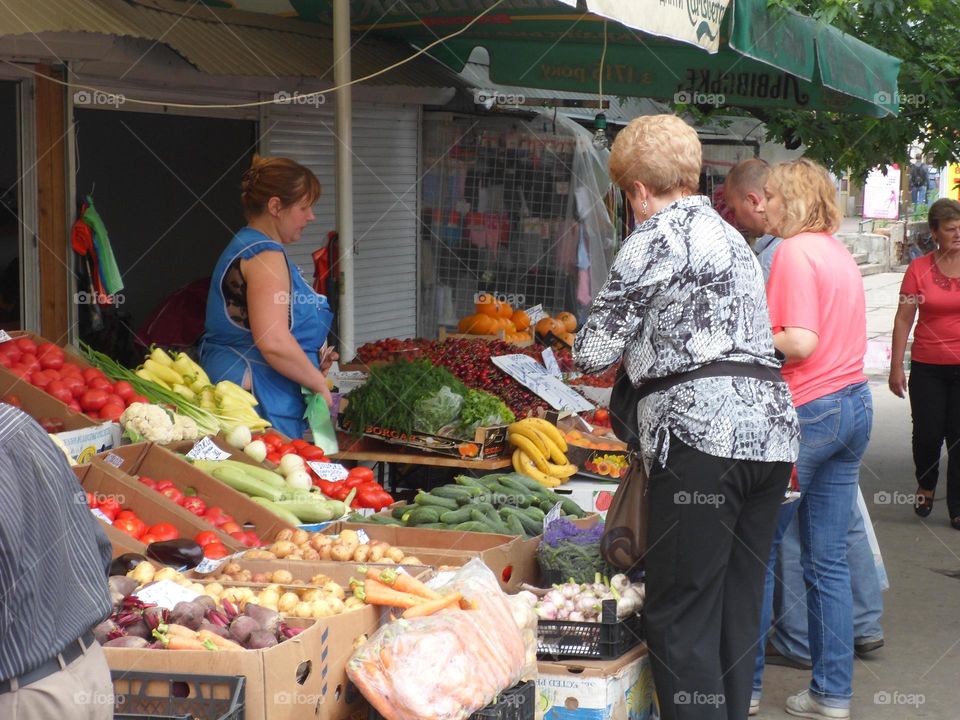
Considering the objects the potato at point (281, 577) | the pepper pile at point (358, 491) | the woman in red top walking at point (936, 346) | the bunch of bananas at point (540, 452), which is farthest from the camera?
the woman in red top walking at point (936, 346)

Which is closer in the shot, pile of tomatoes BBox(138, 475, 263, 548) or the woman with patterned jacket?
the woman with patterned jacket

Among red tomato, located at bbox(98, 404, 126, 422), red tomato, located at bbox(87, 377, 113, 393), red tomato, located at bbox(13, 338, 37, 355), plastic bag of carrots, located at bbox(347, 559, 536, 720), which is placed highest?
red tomato, located at bbox(13, 338, 37, 355)

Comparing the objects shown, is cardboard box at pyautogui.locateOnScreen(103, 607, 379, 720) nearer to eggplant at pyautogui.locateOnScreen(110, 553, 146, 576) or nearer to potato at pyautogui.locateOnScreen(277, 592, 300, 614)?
potato at pyautogui.locateOnScreen(277, 592, 300, 614)

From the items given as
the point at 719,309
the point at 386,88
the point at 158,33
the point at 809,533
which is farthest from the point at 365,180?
the point at 719,309

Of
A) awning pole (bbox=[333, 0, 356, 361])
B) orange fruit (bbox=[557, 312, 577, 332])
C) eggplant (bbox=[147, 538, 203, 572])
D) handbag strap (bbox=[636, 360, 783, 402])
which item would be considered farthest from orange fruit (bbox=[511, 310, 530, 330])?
handbag strap (bbox=[636, 360, 783, 402])

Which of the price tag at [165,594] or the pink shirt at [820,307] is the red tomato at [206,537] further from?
the pink shirt at [820,307]

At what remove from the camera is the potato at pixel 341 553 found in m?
4.19

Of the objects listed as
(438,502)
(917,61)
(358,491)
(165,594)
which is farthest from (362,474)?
(917,61)

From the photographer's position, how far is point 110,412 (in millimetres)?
5242

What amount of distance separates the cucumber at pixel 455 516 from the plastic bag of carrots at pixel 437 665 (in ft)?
4.06

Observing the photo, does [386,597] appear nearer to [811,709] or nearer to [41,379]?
[811,709]

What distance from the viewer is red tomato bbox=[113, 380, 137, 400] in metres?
5.40

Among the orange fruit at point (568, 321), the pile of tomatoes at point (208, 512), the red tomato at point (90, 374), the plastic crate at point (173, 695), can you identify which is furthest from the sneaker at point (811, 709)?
the orange fruit at point (568, 321)

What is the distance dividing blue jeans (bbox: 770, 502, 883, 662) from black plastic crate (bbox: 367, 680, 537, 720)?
85.2 inches
